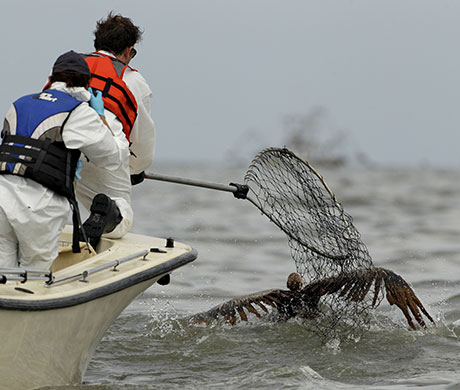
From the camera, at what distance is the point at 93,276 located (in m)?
5.32

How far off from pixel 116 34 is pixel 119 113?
657mm

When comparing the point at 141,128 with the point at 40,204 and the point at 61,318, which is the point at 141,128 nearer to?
the point at 40,204

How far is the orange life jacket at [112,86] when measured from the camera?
6238 mm

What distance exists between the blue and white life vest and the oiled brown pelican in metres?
2.60

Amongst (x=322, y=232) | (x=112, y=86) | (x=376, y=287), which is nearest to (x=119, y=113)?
(x=112, y=86)

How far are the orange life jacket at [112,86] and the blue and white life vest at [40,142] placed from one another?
1.05 meters

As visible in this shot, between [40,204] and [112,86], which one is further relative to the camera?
[112,86]

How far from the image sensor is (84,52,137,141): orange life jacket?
246 inches

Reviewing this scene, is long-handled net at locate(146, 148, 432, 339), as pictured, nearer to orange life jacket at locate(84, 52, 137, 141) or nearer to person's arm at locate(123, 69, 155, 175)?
person's arm at locate(123, 69, 155, 175)

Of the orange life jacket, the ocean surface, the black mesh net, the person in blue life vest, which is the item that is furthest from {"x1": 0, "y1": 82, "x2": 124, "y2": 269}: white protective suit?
the black mesh net

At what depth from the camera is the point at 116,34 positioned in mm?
6488

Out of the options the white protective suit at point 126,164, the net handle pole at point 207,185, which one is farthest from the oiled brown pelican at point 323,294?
the white protective suit at point 126,164

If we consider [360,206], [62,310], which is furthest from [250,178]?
[360,206]

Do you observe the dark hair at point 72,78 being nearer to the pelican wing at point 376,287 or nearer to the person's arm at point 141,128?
the person's arm at point 141,128
